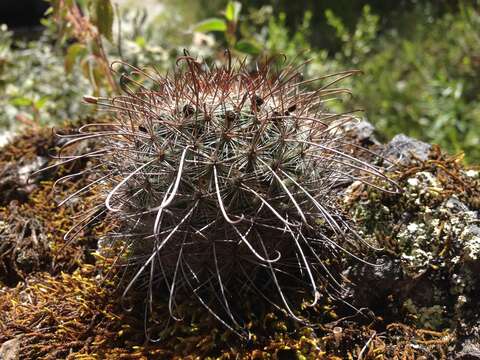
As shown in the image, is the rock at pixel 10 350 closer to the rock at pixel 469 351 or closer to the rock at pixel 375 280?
the rock at pixel 375 280

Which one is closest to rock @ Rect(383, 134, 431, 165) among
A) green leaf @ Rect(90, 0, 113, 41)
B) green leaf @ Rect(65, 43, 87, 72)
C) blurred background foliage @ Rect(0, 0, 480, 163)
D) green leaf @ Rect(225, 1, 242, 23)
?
blurred background foliage @ Rect(0, 0, 480, 163)

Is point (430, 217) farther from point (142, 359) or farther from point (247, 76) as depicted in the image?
point (142, 359)

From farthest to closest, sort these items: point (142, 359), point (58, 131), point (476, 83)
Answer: point (476, 83) < point (58, 131) < point (142, 359)

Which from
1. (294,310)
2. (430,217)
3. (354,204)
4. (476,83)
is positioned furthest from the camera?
(476,83)

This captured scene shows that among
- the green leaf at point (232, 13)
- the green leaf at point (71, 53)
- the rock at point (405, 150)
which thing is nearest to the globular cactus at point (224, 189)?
the rock at point (405, 150)

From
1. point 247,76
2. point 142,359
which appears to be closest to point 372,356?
point 142,359

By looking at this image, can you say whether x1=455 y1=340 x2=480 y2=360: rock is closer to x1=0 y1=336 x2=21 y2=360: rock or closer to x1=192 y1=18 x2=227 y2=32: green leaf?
x1=0 y1=336 x2=21 y2=360: rock
